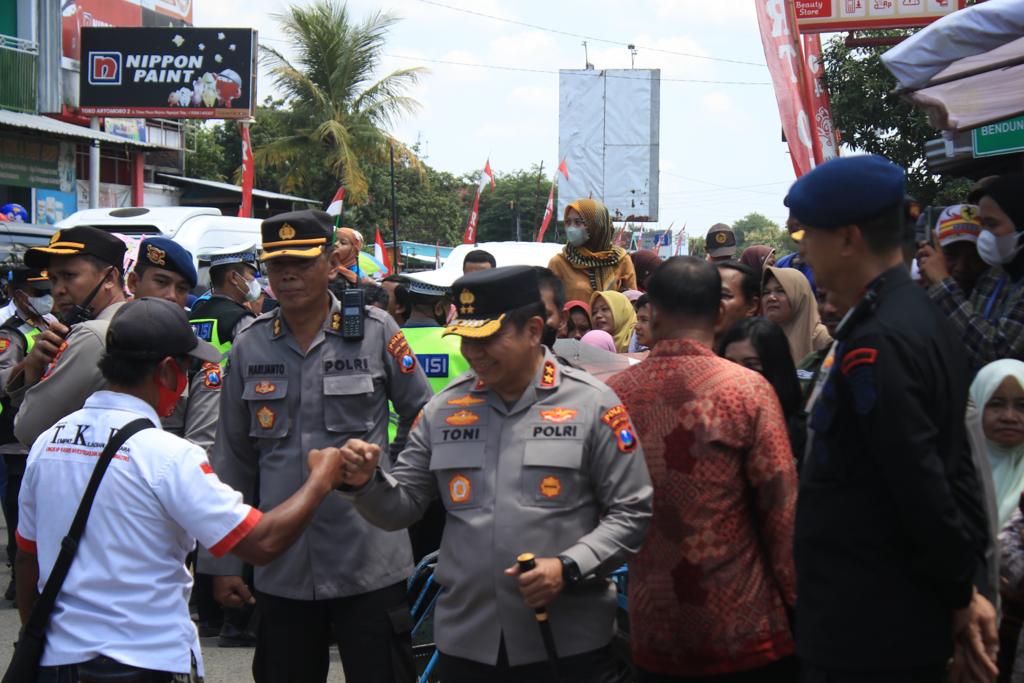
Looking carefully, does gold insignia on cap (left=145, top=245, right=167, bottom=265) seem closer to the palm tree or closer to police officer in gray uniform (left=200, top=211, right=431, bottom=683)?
police officer in gray uniform (left=200, top=211, right=431, bottom=683)

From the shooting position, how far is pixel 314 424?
3984 millimetres

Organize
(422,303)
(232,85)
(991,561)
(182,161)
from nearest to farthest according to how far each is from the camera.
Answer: (991,561) → (422,303) → (232,85) → (182,161)

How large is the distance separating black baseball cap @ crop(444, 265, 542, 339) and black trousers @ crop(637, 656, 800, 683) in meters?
1.20

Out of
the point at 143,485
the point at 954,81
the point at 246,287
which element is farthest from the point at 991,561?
the point at 246,287

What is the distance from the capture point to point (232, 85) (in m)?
29.0

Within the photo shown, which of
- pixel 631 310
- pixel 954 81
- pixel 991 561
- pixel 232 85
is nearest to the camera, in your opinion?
pixel 991 561

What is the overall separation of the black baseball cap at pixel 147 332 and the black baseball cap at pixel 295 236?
77 cm

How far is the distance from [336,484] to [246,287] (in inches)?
162

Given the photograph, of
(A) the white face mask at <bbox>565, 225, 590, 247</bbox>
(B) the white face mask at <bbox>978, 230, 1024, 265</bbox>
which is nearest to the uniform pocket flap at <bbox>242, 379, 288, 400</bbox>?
(B) the white face mask at <bbox>978, 230, 1024, 265</bbox>

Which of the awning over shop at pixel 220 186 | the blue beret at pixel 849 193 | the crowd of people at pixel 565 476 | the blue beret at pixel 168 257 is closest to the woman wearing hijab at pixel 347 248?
the blue beret at pixel 168 257

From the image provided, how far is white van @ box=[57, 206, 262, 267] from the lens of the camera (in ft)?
46.1

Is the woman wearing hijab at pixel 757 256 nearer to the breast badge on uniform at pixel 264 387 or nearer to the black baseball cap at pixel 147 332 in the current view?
the breast badge on uniform at pixel 264 387

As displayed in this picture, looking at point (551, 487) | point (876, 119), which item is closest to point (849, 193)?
point (551, 487)

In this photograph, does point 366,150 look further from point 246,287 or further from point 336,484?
point 336,484
